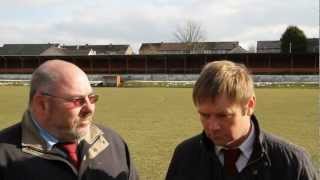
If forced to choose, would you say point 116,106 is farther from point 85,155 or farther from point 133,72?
point 133,72

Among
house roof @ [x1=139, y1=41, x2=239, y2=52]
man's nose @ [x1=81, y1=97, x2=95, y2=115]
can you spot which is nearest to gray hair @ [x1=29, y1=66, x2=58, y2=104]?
man's nose @ [x1=81, y1=97, x2=95, y2=115]

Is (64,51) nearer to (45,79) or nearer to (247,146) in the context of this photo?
(45,79)

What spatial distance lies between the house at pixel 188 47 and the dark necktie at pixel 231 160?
11721 centimetres

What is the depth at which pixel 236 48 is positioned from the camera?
5344 inches

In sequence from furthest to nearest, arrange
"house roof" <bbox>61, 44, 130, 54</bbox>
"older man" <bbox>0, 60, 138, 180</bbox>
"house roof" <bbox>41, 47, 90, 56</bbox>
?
"house roof" <bbox>61, 44, 130, 54</bbox>
"house roof" <bbox>41, 47, 90, 56</bbox>
"older man" <bbox>0, 60, 138, 180</bbox>

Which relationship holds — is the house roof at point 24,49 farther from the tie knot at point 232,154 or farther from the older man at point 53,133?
the tie knot at point 232,154

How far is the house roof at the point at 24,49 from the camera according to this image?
442 ft

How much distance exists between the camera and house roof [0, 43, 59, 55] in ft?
442

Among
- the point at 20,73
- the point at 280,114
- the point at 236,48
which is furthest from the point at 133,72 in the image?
the point at 236,48

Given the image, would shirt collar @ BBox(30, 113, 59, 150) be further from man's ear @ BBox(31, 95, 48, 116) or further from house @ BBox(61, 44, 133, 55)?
house @ BBox(61, 44, 133, 55)

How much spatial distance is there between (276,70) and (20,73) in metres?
31.3

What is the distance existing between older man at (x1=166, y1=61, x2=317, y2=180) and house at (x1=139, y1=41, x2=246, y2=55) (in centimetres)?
11712

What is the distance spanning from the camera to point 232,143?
3457 millimetres

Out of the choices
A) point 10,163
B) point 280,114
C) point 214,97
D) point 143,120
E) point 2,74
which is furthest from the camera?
point 2,74
